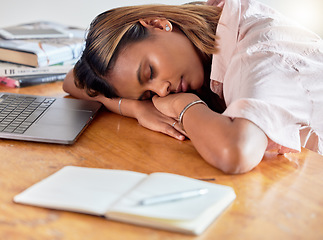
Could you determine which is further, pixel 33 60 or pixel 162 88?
pixel 33 60

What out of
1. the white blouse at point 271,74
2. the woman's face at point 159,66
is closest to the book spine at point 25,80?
the woman's face at point 159,66

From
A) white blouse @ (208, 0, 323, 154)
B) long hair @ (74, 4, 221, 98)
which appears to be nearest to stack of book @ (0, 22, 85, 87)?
long hair @ (74, 4, 221, 98)

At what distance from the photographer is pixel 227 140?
0.87m

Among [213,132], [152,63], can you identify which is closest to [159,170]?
[213,132]

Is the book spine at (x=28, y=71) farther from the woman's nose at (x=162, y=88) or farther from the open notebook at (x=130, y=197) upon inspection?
the open notebook at (x=130, y=197)

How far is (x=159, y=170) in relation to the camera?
2.83ft

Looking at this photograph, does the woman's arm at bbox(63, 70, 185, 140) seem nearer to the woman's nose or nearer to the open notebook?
the woman's nose

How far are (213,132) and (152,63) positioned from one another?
12.3 inches

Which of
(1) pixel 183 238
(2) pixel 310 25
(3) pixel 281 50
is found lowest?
(2) pixel 310 25

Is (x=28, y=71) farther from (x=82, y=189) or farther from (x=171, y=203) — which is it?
(x=171, y=203)

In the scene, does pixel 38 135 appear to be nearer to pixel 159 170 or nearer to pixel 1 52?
pixel 159 170

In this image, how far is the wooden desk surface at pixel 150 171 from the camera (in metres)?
0.65

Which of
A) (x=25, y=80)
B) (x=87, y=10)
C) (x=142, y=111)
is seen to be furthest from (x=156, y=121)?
(x=87, y=10)

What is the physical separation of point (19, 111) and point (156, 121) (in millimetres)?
369
